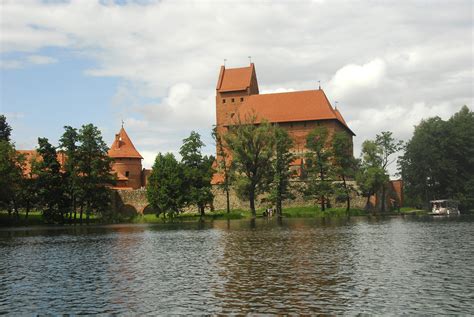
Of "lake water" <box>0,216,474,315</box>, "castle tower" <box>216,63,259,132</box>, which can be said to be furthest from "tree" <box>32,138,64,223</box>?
"lake water" <box>0,216,474,315</box>

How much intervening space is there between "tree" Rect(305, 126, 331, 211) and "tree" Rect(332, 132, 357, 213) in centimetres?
111

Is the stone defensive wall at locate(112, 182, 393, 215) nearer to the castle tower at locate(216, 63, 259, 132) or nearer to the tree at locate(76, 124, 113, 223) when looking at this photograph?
the tree at locate(76, 124, 113, 223)

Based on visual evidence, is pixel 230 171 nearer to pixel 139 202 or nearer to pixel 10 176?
pixel 139 202

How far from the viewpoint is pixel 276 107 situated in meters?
93.8

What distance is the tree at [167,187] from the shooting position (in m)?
71.5

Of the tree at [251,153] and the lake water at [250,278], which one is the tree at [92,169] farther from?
the lake water at [250,278]

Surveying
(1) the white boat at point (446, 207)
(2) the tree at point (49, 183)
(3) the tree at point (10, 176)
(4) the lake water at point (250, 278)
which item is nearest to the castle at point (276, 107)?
(1) the white boat at point (446, 207)

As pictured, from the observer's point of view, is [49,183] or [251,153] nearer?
[251,153]

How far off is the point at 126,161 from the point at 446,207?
50.1m

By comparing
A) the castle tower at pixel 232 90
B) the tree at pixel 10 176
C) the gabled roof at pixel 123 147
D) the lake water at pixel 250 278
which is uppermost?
the castle tower at pixel 232 90

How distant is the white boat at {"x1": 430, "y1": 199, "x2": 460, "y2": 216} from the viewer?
7650 centimetres

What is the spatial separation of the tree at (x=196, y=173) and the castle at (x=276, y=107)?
872 cm

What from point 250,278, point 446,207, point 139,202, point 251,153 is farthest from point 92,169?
point 250,278

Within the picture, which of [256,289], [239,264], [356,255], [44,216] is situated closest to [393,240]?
[356,255]
